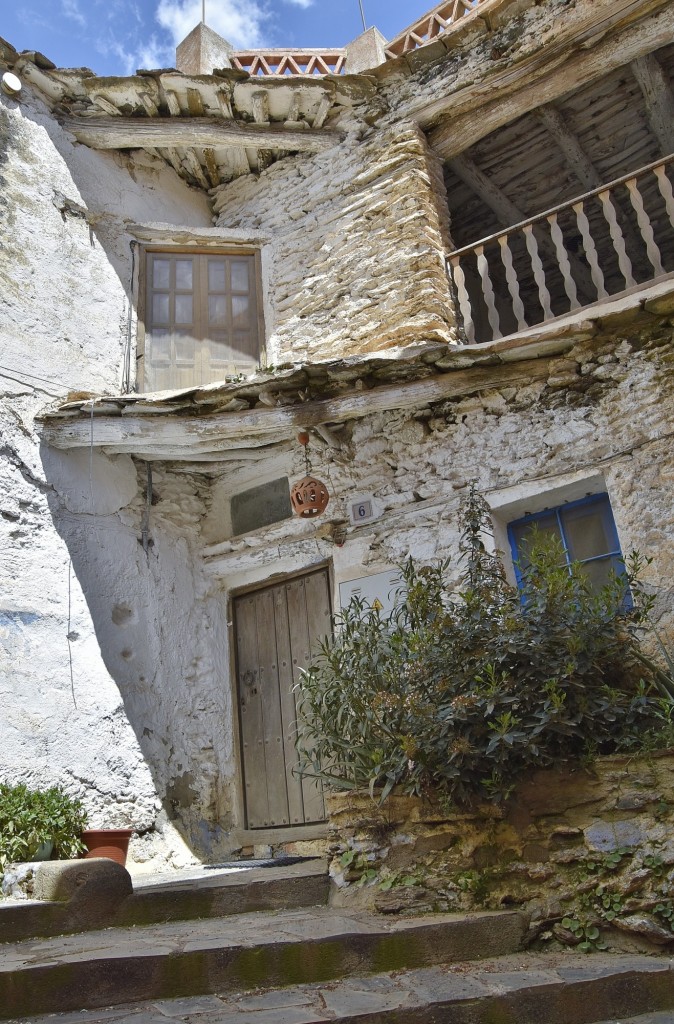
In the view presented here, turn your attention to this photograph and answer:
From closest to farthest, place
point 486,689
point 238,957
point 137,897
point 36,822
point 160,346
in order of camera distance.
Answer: point 238,957 → point 486,689 → point 137,897 → point 36,822 → point 160,346

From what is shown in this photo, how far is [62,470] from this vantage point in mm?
5852

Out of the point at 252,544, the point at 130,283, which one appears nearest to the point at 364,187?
the point at 130,283

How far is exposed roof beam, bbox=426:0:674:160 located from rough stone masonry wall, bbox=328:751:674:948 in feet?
17.3

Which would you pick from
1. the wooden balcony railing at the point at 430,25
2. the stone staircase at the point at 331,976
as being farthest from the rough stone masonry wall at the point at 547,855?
the wooden balcony railing at the point at 430,25

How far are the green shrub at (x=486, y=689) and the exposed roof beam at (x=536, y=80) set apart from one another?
4113mm

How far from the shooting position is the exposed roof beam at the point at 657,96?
642 cm

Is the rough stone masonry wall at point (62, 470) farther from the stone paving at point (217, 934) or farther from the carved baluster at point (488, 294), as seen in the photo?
the carved baluster at point (488, 294)

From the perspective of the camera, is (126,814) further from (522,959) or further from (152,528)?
(522,959)

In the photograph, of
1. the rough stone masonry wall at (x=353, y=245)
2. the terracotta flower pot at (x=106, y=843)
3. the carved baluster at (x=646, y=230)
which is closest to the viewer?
the terracotta flower pot at (x=106, y=843)

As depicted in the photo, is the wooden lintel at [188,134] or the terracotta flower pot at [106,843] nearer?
the terracotta flower pot at [106,843]

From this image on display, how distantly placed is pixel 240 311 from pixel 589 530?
11.9 ft

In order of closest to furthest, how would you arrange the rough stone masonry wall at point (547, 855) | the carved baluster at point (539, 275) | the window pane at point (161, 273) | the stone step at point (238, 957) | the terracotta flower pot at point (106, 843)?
the stone step at point (238, 957) → the rough stone masonry wall at point (547, 855) → the terracotta flower pot at point (106, 843) → the carved baluster at point (539, 275) → the window pane at point (161, 273)

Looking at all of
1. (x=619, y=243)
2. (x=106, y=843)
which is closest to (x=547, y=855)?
(x=106, y=843)

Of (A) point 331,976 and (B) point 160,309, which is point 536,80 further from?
(A) point 331,976
